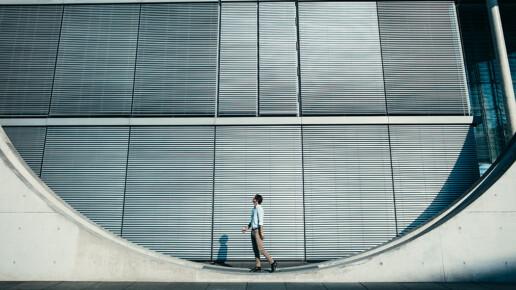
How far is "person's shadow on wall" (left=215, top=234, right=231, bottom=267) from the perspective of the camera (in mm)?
8703

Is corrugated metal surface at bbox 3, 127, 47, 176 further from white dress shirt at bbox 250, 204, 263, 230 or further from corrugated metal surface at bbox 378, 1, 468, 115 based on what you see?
corrugated metal surface at bbox 378, 1, 468, 115

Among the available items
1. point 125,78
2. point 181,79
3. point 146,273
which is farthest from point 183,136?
point 146,273

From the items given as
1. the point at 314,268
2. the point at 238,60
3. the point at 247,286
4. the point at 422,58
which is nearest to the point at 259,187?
the point at 314,268

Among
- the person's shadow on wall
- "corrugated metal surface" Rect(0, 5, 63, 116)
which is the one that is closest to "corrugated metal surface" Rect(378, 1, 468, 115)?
the person's shadow on wall

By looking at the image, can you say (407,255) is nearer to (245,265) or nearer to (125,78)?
(245,265)

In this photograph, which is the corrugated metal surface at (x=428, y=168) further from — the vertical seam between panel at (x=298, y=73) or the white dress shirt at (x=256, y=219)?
the white dress shirt at (x=256, y=219)

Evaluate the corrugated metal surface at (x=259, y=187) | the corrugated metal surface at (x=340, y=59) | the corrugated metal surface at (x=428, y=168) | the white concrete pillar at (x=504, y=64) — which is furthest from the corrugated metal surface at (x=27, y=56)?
the white concrete pillar at (x=504, y=64)

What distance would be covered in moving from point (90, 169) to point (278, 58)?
6.94 metres

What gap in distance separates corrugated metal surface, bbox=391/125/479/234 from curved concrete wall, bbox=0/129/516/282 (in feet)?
7.05

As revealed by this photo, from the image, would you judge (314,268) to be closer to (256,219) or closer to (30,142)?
(256,219)

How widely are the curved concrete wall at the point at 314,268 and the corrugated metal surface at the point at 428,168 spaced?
215 centimetres

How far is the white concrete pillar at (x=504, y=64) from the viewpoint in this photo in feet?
30.7

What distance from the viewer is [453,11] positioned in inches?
407

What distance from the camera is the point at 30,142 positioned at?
375 inches
